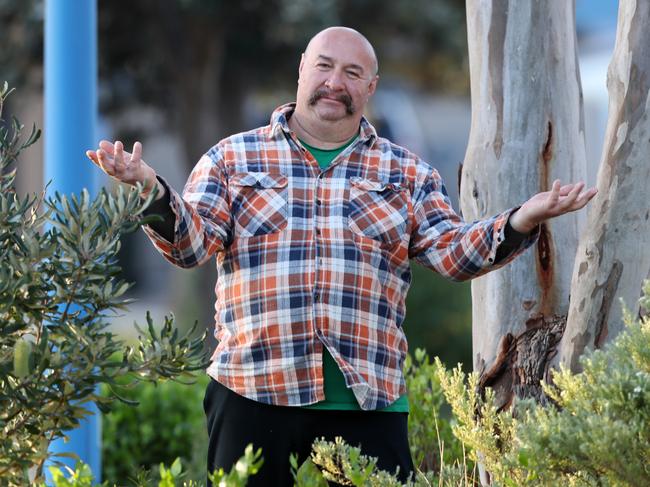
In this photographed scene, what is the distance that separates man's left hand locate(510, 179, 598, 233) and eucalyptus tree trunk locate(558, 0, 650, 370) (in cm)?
43

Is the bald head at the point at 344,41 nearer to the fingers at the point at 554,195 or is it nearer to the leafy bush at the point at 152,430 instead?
the fingers at the point at 554,195

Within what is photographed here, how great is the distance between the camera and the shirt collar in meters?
4.19

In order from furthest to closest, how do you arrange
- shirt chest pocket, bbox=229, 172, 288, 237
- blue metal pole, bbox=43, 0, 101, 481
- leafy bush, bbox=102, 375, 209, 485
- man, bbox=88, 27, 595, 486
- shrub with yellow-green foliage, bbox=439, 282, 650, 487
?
leafy bush, bbox=102, 375, 209, 485, blue metal pole, bbox=43, 0, 101, 481, shirt chest pocket, bbox=229, 172, 288, 237, man, bbox=88, 27, 595, 486, shrub with yellow-green foliage, bbox=439, 282, 650, 487

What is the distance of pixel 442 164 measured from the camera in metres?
22.3

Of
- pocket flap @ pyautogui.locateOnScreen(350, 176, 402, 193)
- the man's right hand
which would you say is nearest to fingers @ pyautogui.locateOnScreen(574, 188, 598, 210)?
pocket flap @ pyautogui.locateOnScreen(350, 176, 402, 193)

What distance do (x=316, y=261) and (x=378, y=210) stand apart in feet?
1.00

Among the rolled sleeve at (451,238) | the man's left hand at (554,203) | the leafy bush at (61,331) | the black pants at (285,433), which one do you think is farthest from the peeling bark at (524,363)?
the leafy bush at (61,331)

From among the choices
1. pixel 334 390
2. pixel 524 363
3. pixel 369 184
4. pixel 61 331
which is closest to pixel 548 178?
pixel 524 363

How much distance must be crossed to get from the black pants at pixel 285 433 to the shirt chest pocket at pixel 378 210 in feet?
2.02

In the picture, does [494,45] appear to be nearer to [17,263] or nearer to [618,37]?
[618,37]

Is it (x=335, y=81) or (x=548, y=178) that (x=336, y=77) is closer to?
(x=335, y=81)

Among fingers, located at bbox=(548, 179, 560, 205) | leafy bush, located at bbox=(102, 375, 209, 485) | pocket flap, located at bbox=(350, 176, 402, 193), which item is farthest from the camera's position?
leafy bush, located at bbox=(102, 375, 209, 485)

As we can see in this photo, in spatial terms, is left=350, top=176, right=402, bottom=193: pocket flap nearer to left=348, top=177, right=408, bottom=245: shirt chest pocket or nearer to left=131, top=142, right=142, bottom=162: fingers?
left=348, top=177, right=408, bottom=245: shirt chest pocket

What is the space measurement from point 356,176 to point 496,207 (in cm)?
84
